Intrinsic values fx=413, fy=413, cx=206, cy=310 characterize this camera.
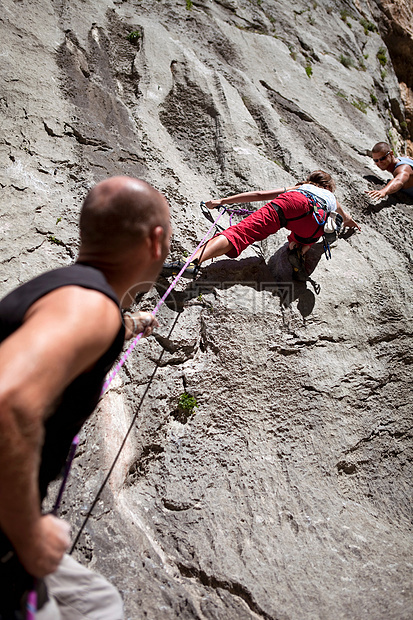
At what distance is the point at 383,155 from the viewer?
5.64 meters

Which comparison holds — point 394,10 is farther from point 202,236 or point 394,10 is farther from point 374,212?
point 202,236

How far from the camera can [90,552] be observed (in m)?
→ 2.36

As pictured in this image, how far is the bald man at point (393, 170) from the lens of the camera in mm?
5205

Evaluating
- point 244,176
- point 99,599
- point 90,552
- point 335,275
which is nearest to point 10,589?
point 99,599

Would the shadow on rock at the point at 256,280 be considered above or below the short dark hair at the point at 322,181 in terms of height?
below

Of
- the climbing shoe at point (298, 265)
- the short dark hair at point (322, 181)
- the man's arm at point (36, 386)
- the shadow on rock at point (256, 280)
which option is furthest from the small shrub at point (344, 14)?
the man's arm at point (36, 386)

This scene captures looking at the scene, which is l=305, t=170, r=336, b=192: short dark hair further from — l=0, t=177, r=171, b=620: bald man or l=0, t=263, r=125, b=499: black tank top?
l=0, t=263, r=125, b=499: black tank top

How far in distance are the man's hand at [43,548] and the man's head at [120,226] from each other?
2.55 feet

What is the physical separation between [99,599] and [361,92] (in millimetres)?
8669

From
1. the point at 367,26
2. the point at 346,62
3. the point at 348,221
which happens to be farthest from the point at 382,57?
the point at 348,221

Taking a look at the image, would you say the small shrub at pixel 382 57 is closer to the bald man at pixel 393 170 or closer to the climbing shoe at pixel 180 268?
the bald man at pixel 393 170

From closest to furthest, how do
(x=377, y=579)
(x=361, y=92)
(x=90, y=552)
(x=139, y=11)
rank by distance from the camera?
1. (x=90, y=552)
2. (x=377, y=579)
3. (x=139, y=11)
4. (x=361, y=92)

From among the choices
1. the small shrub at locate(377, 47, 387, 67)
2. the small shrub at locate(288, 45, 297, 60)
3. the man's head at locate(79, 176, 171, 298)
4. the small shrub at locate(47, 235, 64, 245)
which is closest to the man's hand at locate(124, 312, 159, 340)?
the man's head at locate(79, 176, 171, 298)

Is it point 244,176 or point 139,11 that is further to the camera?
point 139,11
